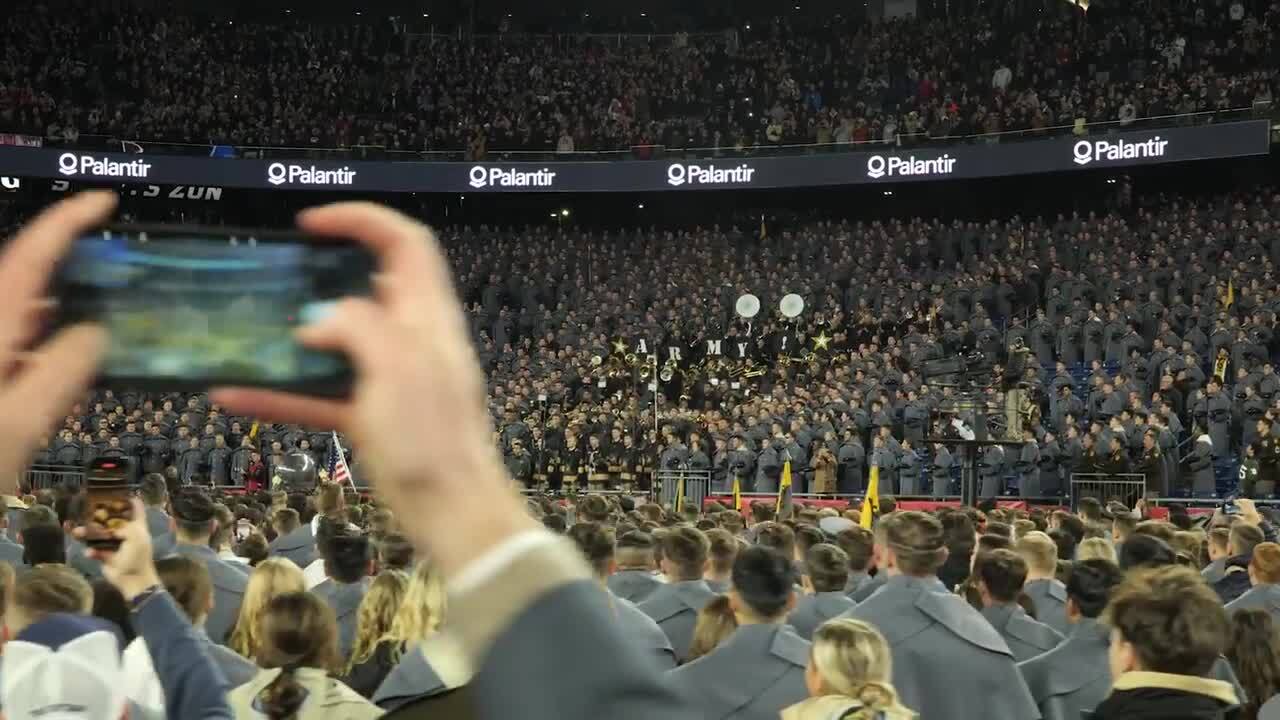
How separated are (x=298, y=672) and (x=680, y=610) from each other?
10.8 feet

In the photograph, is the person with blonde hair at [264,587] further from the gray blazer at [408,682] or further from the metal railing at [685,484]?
the metal railing at [685,484]

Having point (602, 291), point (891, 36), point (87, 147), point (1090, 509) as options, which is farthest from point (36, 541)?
point (891, 36)

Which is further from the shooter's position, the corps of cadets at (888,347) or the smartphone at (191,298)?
the corps of cadets at (888,347)

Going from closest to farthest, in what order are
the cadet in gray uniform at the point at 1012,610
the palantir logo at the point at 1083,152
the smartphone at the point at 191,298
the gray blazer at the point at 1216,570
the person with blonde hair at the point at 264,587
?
the smartphone at the point at 191,298
the person with blonde hair at the point at 264,587
the cadet in gray uniform at the point at 1012,610
the gray blazer at the point at 1216,570
the palantir logo at the point at 1083,152

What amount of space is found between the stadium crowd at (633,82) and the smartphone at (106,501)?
3700 cm

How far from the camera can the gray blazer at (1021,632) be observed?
23.2 ft

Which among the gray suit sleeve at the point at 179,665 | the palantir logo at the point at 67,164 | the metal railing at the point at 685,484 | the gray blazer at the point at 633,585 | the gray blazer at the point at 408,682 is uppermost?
the palantir logo at the point at 67,164

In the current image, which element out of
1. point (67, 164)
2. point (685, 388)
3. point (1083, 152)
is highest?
point (67, 164)

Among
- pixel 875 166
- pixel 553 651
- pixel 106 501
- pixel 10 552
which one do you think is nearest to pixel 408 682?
pixel 106 501

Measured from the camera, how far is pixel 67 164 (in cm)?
4184

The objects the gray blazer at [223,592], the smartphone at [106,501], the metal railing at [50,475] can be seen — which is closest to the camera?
the smartphone at [106,501]

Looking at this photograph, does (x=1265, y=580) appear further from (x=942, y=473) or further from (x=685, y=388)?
(x=685, y=388)

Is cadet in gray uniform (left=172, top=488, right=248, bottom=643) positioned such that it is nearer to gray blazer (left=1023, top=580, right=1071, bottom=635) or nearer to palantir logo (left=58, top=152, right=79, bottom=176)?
gray blazer (left=1023, top=580, right=1071, bottom=635)

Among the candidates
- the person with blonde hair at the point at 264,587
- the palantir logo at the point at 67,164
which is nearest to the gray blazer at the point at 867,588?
the person with blonde hair at the point at 264,587
